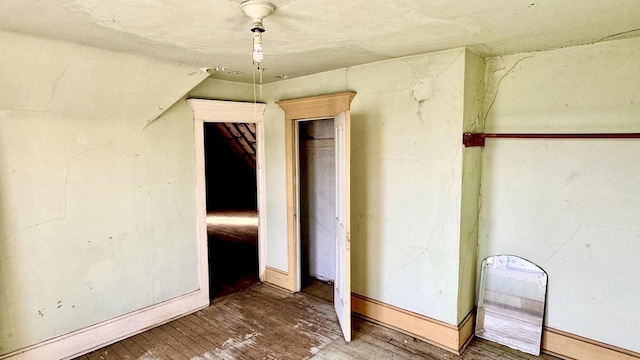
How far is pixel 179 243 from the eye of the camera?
10.8ft

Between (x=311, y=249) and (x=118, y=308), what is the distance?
202cm

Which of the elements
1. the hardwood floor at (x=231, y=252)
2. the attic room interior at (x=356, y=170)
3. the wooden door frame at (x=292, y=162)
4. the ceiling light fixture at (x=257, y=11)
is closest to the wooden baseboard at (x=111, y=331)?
the attic room interior at (x=356, y=170)

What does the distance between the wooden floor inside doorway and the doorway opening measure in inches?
25.1

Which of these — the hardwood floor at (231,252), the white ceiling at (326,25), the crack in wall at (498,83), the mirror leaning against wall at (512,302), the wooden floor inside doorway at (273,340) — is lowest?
the wooden floor inside doorway at (273,340)

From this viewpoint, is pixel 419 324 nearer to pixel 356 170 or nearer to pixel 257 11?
pixel 356 170

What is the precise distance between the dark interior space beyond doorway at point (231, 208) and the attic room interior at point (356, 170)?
86cm

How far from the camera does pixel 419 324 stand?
2846mm

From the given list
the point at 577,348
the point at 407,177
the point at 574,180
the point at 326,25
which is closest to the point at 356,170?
the point at 407,177

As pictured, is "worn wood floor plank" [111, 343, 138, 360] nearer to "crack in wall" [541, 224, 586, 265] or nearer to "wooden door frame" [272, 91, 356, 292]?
"wooden door frame" [272, 91, 356, 292]

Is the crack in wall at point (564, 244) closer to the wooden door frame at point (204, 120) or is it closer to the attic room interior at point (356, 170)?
the attic room interior at point (356, 170)

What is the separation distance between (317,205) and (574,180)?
2.43 meters

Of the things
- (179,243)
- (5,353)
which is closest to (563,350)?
(179,243)

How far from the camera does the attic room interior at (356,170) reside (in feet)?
6.92

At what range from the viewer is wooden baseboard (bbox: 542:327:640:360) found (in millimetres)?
2410
